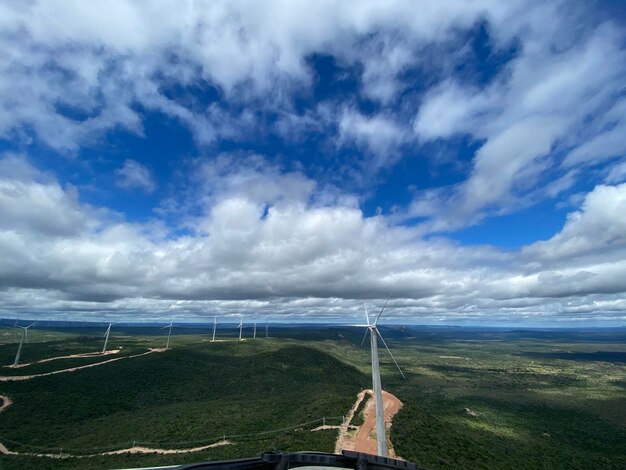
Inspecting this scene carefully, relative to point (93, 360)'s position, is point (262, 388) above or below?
below

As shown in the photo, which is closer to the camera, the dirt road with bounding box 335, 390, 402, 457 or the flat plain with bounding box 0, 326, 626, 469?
the dirt road with bounding box 335, 390, 402, 457

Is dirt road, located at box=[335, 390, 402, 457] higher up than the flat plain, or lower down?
higher up

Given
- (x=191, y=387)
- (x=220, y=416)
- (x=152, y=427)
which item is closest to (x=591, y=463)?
(x=220, y=416)

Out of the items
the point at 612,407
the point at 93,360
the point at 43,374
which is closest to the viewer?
the point at 43,374

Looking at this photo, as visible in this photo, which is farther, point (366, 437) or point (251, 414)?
point (251, 414)

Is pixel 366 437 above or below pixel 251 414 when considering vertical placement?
→ above

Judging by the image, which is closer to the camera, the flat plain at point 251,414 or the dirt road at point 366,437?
the dirt road at point 366,437

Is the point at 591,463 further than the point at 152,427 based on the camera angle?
Yes

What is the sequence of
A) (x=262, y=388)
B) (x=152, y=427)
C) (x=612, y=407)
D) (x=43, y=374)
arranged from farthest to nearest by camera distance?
(x=612, y=407) < (x=262, y=388) < (x=43, y=374) < (x=152, y=427)

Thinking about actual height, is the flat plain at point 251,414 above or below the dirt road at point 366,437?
below

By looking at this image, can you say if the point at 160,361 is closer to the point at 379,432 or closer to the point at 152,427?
the point at 152,427

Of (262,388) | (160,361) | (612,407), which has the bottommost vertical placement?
(612,407)
